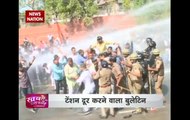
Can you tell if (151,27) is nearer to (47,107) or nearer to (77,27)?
(77,27)

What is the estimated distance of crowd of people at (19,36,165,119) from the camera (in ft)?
10.9

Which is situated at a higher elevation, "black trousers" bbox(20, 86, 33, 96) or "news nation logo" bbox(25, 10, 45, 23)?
"news nation logo" bbox(25, 10, 45, 23)

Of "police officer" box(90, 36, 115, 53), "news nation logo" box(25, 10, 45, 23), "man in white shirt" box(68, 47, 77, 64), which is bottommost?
"man in white shirt" box(68, 47, 77, 64)

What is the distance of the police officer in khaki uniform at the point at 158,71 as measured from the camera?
3316 millimetres

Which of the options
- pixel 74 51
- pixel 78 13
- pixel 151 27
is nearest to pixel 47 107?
pixel 74 51

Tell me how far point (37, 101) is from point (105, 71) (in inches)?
21.3

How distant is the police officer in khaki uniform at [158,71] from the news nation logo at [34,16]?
85cm

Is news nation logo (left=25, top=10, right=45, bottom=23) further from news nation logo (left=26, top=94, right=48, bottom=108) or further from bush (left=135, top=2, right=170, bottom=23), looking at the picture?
bush (left=135, top=2, right=170, bottom=23)

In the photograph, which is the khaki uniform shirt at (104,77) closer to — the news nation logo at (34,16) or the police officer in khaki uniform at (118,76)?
the police officer in khaki uniform at (118,76)

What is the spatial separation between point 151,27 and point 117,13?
27 cm

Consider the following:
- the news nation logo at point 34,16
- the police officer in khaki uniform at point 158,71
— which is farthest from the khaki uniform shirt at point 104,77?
the news nation logo at point 34,16

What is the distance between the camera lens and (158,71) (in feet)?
10.9

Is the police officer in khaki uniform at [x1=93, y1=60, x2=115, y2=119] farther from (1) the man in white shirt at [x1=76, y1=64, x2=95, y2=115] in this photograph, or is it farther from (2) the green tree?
(2) the green tree

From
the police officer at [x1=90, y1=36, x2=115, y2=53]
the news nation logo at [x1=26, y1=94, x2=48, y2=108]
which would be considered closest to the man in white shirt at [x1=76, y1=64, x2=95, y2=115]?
the police officer at [x1=90, y1=36, x2=115, y2=53]
